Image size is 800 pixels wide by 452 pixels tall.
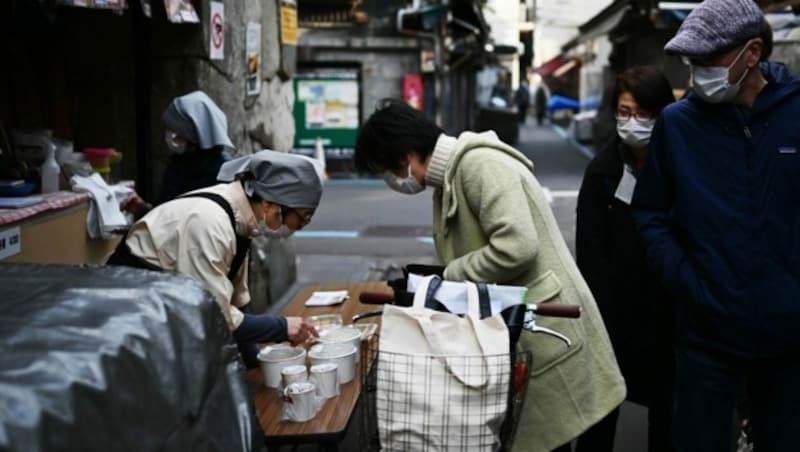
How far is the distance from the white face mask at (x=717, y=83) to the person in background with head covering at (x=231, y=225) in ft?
4.24

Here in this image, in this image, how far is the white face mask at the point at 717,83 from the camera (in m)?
2.58

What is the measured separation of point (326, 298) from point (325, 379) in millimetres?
1446

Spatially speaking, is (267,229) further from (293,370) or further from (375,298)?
(375,298)

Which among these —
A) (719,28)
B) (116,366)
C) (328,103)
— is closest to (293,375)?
(116,366)

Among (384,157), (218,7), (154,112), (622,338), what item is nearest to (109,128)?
(154,112)

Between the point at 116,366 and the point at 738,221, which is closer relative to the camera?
the point at 116,366

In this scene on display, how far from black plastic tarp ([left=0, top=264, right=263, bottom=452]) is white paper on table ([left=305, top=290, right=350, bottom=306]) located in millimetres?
2191

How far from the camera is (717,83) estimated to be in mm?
2588

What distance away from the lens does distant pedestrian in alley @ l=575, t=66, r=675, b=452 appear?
134 inches

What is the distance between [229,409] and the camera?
181 cm

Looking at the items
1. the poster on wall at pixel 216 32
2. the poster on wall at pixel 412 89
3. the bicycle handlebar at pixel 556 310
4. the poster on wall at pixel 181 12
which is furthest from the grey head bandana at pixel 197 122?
the poster on wall at pixel 412 89

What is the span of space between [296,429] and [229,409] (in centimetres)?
80

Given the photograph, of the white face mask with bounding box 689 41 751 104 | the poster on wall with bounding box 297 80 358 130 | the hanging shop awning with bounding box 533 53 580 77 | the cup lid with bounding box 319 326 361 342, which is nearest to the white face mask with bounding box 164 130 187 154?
the cup lid with bounding box 319 326 361 342

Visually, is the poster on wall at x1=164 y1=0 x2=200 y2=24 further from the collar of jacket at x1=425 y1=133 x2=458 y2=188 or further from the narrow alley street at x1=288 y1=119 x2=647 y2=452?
the narrow alley street at x1=288 y1=119 x2=647 y2=452
